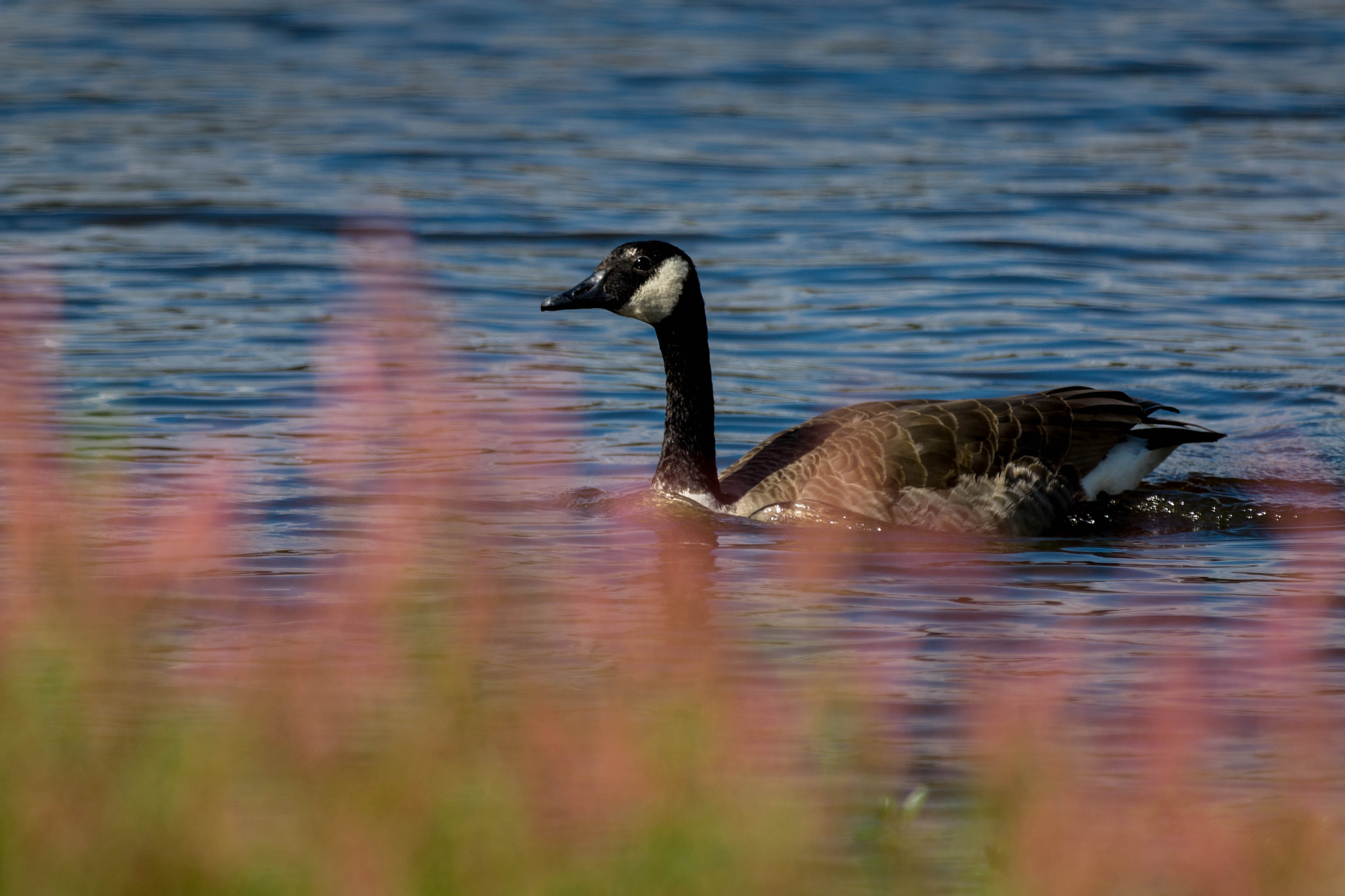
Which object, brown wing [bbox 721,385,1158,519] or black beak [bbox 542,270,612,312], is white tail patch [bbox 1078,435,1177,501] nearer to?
brown wing [bbox 721,385,1158,519]

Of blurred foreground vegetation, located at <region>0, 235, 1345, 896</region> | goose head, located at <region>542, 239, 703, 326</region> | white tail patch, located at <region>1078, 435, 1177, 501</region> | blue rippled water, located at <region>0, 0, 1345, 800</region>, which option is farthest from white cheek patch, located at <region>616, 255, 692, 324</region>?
blurred foreground vegetation, located at <region>0, 235, 1345, 896</region>

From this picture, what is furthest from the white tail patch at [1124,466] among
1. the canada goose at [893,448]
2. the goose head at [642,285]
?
the goose head at [642,285]

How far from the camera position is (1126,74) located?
27.7 meters

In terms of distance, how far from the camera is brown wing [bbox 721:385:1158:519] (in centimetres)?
989

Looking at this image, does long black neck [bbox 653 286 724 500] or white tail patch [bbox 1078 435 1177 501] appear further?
white tail patch [bbox 1078 435 1177 501]

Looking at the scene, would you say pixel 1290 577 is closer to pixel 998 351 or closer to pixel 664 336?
pixel 664 336

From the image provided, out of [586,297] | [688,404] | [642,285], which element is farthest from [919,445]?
[586,297]

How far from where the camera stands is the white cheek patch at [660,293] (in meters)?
10.3

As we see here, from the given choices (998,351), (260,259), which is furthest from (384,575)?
(260,259)

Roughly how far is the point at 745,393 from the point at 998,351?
2216 mm

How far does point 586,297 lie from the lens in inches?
392

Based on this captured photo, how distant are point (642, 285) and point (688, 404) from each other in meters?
0.72

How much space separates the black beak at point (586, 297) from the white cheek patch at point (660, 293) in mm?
193

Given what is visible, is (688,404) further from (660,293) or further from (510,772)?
(510,772)
